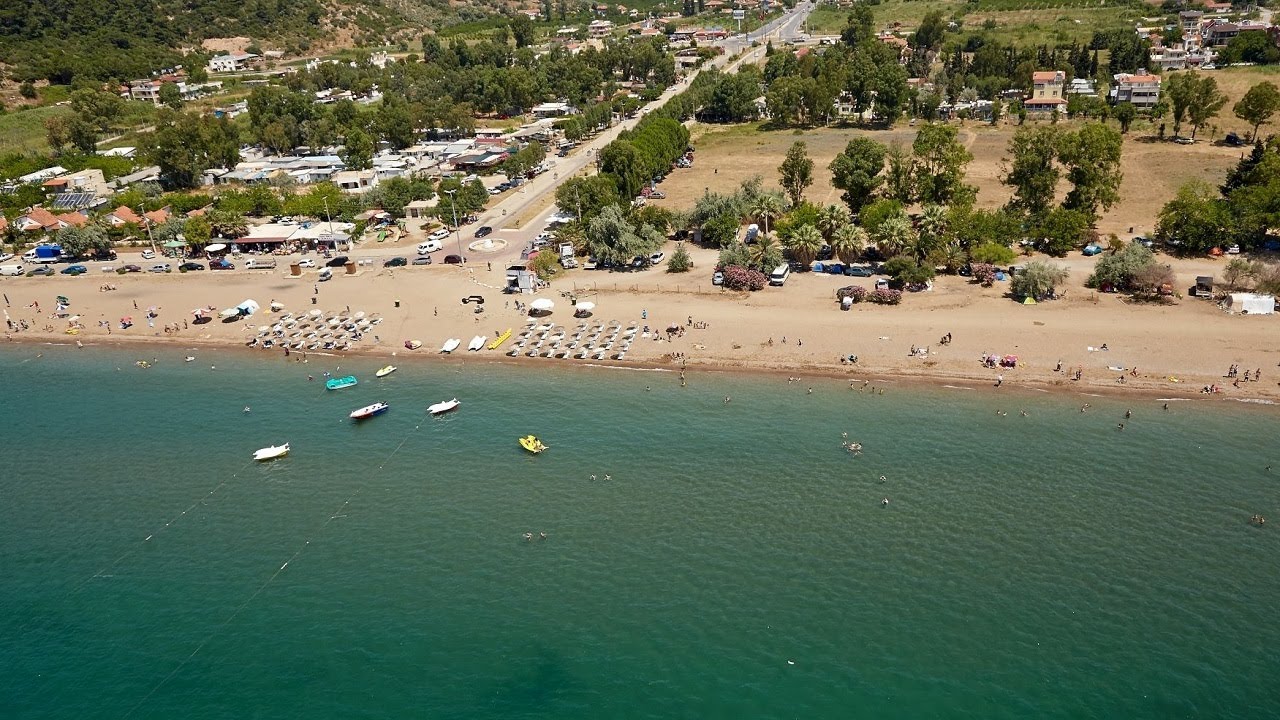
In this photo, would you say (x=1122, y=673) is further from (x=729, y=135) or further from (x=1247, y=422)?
(x=729, y=135)

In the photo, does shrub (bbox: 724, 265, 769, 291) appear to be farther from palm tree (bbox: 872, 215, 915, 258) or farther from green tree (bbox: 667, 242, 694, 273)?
palm tree (bbox: 872, 215, 915, 258)

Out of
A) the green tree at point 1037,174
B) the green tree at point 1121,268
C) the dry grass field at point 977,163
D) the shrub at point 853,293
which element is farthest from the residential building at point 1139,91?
the shrub at point 853,293

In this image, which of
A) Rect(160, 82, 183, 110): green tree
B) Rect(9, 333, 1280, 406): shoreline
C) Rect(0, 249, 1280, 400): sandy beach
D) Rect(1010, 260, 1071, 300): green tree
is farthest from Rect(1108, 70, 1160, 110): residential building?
Rect(160, 82, 183, 110): green tree

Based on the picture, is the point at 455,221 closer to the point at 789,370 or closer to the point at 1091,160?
the point at 789,370

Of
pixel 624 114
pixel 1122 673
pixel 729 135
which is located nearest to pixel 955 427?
pixel 1122 673

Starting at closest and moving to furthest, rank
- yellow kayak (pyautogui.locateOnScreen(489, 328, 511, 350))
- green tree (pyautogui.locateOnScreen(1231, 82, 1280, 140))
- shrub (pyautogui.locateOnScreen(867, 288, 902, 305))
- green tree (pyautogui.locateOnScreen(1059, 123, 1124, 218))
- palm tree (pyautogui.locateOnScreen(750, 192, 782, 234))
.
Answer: yellow kayak (pyautogui.locateOnScreen(489, 328, 511, 350)) → shrub (pyautogui.locateOnScreen(867, 288, 902, 305)) → green tree (pyautogui.locateOnScreen(1059, 123, 1124, 218)) → palm tree (pyautogui.locateOnScreen(750, 192, 782, 234)) → green tree (pyautogui.locateOnScreen(1231, 82, 1280, 140))

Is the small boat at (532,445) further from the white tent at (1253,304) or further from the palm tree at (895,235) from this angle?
the white tent at (1253,304)
